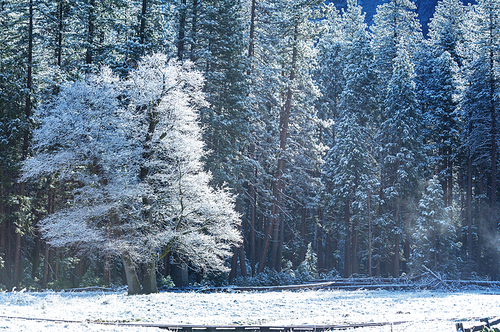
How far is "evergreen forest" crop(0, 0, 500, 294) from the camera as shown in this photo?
2017 cm

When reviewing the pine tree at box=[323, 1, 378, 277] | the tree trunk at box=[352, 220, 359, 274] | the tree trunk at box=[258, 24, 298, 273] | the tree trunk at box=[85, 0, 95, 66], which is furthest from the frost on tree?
the tree trunk at box=[352, 220, 359, 274]

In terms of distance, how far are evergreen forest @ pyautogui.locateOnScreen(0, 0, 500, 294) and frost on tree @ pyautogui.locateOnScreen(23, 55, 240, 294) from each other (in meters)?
0.08

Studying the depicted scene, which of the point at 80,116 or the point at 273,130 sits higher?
the point at 273,130

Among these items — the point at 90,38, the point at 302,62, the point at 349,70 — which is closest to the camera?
the point at 90,38

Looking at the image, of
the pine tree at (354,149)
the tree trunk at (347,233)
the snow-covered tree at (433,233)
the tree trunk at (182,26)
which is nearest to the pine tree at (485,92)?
the snow-covered tree at (433,233)

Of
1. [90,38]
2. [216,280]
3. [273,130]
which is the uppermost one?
[90,38]

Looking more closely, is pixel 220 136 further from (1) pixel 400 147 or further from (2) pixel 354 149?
(1) pixel 400 147

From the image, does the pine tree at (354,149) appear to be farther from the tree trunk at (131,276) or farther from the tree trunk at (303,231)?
the tree trunk at (131,276)

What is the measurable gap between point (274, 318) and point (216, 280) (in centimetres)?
1534

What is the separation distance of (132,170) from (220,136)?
9.08 meters

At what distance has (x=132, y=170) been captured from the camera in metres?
20.3

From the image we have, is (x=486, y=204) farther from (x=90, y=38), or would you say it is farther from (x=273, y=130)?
(x=90, y=38)

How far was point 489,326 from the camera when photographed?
10.0 metres

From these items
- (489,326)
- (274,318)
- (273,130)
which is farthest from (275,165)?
(489,326)
